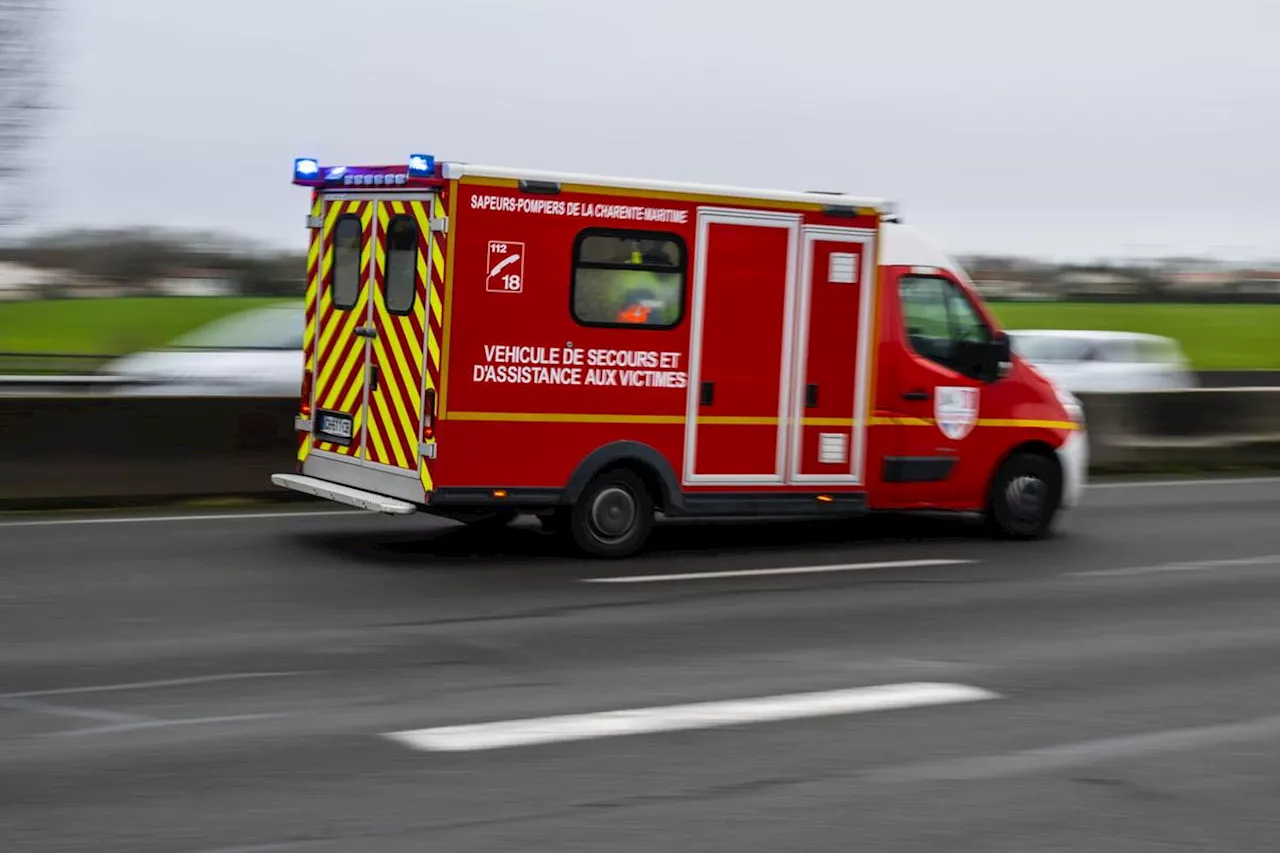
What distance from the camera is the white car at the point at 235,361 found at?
15.7 meters

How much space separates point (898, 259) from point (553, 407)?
2810mm

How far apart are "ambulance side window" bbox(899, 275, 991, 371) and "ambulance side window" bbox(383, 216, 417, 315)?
3.45 meters

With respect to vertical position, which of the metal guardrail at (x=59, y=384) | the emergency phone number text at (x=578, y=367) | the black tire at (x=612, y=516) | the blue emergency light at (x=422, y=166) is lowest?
the black tire at (x=612, y=516)

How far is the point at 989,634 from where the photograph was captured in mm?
8836

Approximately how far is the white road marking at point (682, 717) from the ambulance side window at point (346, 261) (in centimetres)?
505

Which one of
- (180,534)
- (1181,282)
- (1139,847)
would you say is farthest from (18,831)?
(1181,282)

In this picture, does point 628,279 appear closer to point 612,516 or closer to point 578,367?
point 578,367

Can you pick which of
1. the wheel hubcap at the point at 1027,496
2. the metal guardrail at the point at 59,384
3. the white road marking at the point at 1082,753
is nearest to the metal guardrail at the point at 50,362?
the metal guardrail at the point at 59,384

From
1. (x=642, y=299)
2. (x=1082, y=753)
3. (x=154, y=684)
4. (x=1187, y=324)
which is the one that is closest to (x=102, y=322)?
(x=642, y=299)

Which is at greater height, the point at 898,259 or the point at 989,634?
the point at 898,259

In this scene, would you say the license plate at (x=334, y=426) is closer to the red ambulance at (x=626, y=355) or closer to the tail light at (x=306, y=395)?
the red ambulance at (x=626, y=355)

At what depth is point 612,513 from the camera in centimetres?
1085

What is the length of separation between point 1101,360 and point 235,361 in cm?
1215

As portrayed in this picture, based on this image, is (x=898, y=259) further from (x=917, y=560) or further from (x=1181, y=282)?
(x=1181, y=282)
